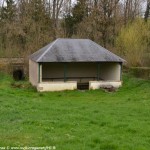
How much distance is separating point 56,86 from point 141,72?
7.88m

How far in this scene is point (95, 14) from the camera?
4069 centimetres

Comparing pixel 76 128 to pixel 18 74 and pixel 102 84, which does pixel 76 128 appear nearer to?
pixel 102 84

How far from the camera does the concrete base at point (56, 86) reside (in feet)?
80.4

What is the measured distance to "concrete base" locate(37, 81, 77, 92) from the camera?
80.4 ft

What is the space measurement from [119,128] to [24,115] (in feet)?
12.6

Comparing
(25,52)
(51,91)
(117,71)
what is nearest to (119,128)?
(51,91)

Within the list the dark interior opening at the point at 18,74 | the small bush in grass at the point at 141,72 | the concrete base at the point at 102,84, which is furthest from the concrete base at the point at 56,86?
the dark interior opening at the point at 18,74

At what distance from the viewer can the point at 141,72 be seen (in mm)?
28578

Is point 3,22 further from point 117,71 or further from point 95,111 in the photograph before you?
point 95,111

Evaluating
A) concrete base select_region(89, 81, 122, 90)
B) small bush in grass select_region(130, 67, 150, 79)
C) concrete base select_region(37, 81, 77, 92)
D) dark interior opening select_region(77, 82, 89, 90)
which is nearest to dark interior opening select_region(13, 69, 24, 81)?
dark interior opening select_region(77, 82, 89, 90)

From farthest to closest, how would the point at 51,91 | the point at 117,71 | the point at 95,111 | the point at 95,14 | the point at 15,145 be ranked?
the point at 95,14
the point at 117,71
the point at 51,91
the point at 95,111
the point at 15,145

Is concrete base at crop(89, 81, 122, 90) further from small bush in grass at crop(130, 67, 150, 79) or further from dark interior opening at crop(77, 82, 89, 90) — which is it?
small bush in grass at crop(130, 67, 150, 79)

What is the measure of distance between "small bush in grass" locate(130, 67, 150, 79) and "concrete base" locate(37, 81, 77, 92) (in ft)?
21.0

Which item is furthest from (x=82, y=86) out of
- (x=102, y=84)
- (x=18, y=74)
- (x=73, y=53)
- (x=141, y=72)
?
(x=18, y=74)
